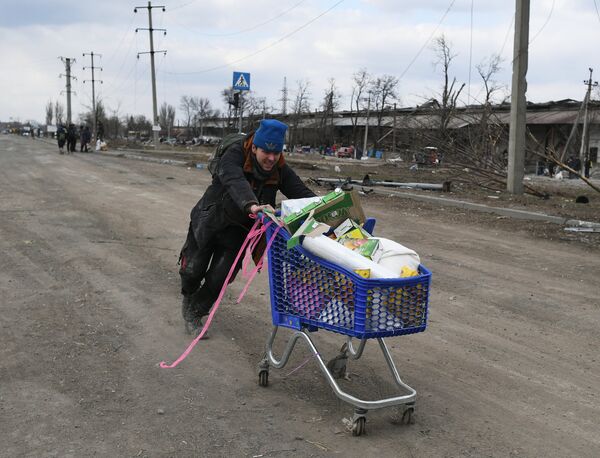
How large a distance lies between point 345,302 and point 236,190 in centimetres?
118

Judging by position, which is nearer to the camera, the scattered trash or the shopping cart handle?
the shopping cart handle

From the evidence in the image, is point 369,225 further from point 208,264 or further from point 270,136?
point 208,264

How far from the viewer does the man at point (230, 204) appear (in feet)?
14.2

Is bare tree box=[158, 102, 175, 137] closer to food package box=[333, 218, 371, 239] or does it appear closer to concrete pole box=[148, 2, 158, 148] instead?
concrete pole box=[148, 2, 158, 148]

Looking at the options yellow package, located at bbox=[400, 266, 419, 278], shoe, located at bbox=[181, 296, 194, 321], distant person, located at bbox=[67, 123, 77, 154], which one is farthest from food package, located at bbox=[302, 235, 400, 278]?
distant person, located at bbox=[67, 123, 77, 154]

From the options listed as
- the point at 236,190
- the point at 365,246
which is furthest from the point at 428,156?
the point at 365,246

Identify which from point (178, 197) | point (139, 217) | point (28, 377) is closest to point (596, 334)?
point (28, 377)

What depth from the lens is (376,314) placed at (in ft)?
11.5

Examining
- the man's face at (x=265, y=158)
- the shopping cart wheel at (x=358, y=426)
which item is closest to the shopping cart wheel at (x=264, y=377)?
the shopping cart wheel at (x=358, y=426)

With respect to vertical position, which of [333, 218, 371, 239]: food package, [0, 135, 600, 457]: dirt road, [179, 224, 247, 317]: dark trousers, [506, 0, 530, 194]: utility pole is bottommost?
[0, 135, 600, 457]: dirt road

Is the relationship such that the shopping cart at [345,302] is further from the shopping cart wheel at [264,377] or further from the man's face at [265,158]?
the man's face at [265,158]

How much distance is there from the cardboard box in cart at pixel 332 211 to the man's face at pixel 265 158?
0.59 m

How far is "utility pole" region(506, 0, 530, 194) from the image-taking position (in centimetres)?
1614

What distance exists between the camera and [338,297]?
3621 mm
